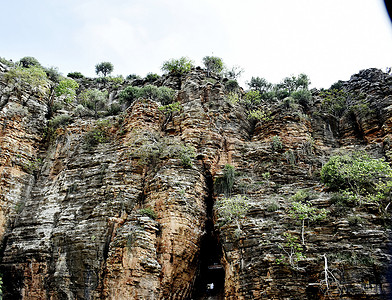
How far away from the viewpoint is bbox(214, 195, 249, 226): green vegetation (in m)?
18.0

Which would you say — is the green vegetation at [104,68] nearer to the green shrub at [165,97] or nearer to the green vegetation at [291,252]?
the green shrub at [165,97]

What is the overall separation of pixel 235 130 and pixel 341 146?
852 centimetres

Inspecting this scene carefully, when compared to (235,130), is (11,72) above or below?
above

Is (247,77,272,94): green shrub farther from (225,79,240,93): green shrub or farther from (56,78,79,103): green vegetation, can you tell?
(56,78,79,103): green vegetation

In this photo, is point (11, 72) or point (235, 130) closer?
point (235, 130)

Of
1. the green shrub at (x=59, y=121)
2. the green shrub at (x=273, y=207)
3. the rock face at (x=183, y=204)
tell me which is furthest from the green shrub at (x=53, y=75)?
the green shrub at (x=273, y=207)

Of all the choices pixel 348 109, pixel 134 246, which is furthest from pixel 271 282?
pixel 348 109

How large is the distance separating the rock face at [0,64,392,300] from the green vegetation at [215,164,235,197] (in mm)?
299

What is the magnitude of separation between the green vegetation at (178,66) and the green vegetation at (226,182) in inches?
648

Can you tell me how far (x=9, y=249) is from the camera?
19984 mm

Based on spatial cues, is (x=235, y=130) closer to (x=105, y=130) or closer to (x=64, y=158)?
(x=105, y=130)

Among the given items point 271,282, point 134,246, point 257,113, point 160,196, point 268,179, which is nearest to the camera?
point 271,282

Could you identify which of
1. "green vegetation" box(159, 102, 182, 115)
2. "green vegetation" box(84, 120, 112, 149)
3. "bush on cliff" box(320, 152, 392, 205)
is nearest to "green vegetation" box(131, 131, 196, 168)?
"green vegetation" box(84, 120, 112, 149)

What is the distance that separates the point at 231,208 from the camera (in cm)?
1845
